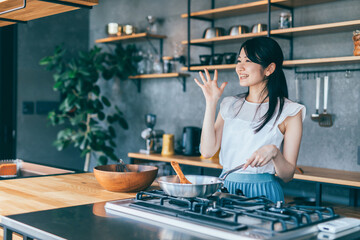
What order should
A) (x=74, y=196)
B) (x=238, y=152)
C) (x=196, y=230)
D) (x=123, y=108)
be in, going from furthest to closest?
(x=123, y=108), (x=238, y=152), (x=74, y=196), (x=196, y=230)

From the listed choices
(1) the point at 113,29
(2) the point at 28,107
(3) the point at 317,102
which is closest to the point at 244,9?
(3) the point at 317,102

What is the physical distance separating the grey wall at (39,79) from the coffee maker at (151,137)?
143 cm

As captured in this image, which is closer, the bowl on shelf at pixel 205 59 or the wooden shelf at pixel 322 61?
the wooden shelf at pixel 322 61

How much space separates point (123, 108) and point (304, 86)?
2482 mm

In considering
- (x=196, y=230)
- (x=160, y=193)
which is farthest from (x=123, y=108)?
(x=196, y=230)

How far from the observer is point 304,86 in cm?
389

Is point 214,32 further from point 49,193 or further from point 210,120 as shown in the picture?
point 49,193

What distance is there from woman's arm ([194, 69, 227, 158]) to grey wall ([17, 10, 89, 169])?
12.2ft

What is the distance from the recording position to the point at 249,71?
200 centimetres

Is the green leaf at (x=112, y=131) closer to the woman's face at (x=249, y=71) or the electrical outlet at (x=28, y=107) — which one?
the electrical outlet at (x=28, y=107)

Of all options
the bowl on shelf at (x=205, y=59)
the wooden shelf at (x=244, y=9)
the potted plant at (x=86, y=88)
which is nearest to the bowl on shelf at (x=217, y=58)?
the bowl on shelf at (x=205, y=59)

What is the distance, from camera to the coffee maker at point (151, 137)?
466cm

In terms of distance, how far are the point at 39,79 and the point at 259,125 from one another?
413cm

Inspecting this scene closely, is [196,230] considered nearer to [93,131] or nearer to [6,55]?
[93,131]
